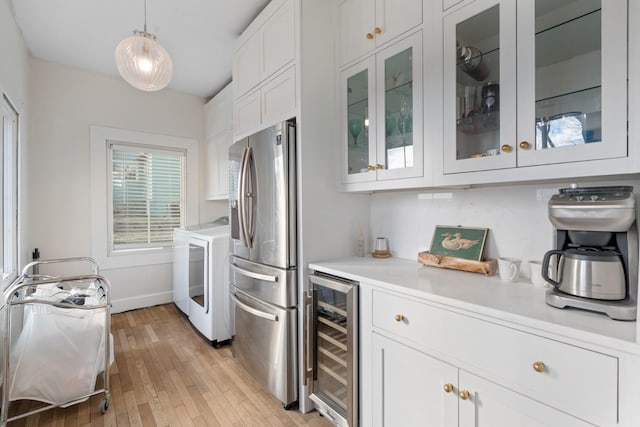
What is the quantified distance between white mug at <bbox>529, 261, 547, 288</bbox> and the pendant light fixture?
91.9 inches

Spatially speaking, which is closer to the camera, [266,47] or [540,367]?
[540,367]

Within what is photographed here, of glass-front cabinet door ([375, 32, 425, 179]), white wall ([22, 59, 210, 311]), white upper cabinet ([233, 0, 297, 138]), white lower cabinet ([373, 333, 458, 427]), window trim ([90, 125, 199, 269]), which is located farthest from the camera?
window trim ([90, 125, 199, 269])

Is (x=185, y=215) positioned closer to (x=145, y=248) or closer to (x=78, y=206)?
(x=145, y=248)

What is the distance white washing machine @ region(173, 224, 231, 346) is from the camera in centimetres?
263

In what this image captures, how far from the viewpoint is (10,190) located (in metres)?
2.42

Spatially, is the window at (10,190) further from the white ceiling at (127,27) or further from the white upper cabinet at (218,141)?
the white upper cabinet at (218,141)

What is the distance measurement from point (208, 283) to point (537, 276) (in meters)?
2.39

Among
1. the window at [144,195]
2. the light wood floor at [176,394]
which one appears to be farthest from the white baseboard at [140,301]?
the light wood floor at [176,394]

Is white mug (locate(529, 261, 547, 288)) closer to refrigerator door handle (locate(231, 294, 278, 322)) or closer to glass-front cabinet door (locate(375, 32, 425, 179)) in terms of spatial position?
glass-front cabinet door (locate(375, 32, 425, 179))

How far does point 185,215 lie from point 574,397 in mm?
3958

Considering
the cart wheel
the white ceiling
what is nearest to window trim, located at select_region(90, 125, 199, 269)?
the white ceiling

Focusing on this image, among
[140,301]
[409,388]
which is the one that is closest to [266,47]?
[409,388]

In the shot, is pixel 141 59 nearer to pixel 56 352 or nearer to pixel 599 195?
pixel 56 352

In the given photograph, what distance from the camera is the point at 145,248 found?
144 inches
